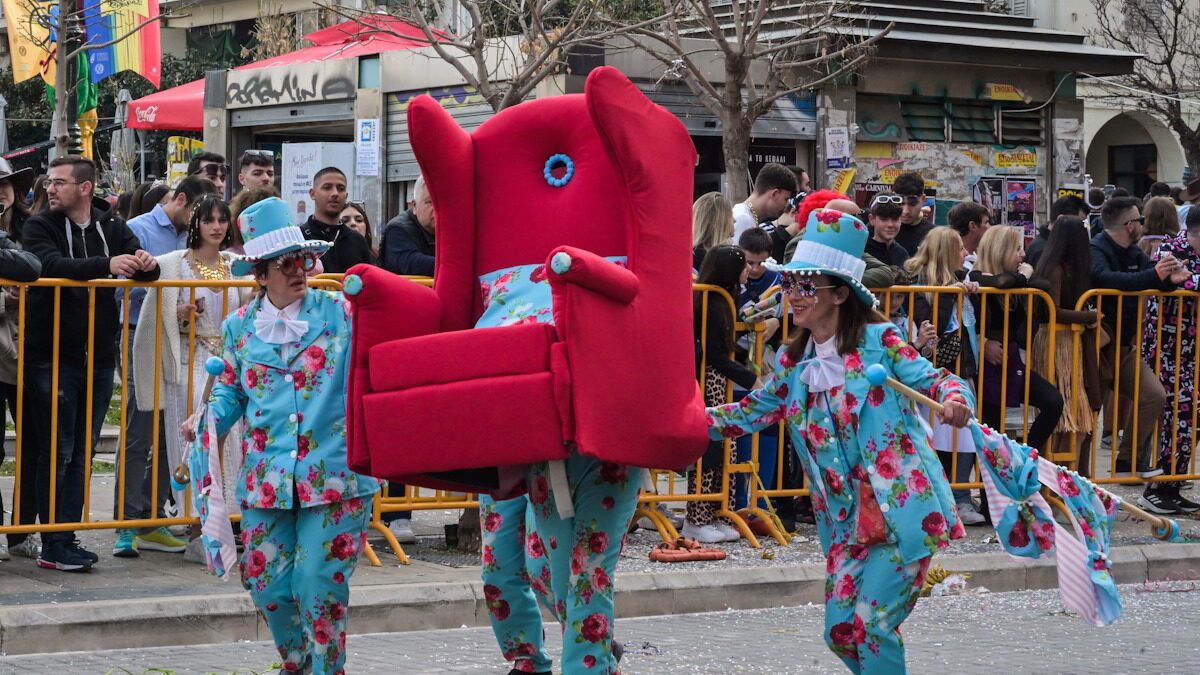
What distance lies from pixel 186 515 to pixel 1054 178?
16.8 metres

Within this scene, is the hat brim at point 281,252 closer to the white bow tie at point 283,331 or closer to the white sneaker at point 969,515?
the white bow tie at point 283,331

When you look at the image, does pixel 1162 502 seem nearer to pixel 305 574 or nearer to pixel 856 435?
pixel 856 435

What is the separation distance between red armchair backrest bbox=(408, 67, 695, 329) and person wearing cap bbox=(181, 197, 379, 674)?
0.50 metres

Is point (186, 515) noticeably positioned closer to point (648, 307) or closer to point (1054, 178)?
point (648, 307)

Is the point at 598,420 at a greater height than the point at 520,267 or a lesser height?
lesser

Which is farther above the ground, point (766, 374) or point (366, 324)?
point (366, 324)

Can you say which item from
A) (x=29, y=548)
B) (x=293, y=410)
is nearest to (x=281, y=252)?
(x=293, y=410)

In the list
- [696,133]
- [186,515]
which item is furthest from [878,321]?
[696,133]

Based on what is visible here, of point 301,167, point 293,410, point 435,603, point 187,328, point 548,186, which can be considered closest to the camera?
point 548,186

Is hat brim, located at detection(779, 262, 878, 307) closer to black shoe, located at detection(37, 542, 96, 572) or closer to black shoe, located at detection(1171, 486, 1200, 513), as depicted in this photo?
black shoe, located at detection(37, 542, 96, 572)

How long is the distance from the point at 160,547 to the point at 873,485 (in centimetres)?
464

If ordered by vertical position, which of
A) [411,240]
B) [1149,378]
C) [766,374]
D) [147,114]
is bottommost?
[1149,378]

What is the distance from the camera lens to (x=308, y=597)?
5523 mm

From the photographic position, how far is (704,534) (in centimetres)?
927
